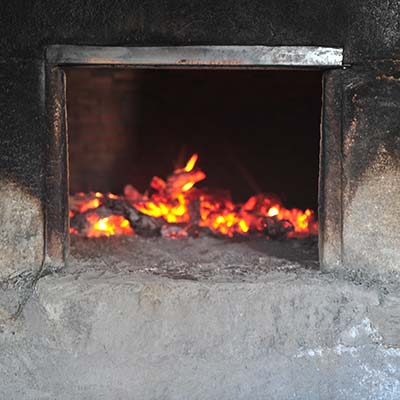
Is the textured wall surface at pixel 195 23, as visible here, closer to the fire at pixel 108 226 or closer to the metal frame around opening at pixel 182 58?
the metal frame around opening at pixel 182 58

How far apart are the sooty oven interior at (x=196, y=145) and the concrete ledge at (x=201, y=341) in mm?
1267

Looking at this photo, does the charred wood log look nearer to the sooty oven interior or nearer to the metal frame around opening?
the sooty oven interior

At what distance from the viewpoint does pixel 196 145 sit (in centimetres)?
536

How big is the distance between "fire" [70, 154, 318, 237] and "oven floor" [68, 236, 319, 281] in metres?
0.18

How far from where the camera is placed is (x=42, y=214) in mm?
3340

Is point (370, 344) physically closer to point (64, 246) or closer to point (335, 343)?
point (335, 343)

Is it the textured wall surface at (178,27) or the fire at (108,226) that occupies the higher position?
the textured wall surface at (178,27)

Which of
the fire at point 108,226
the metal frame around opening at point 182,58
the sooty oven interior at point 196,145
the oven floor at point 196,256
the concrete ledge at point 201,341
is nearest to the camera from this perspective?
the concrete ledge at point 201,341

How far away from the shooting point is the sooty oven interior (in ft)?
15.4

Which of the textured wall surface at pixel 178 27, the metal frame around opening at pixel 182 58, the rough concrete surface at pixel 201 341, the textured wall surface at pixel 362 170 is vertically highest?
the textured wall surface at pixel 178 27

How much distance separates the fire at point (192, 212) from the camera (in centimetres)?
432

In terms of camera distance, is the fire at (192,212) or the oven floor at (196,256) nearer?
the oven floor at (196,256)

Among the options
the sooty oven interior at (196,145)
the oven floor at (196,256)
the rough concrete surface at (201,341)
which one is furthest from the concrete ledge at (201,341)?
the sooty oven interior at (196,145)

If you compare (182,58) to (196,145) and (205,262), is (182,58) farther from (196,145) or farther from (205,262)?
(196,145)
